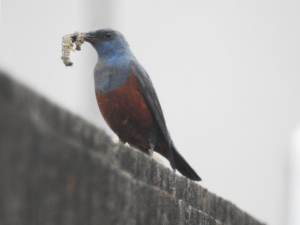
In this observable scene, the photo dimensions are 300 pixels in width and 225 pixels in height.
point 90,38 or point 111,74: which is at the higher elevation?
point 90,38

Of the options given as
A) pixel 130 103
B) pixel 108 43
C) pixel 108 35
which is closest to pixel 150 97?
pixel 130 103

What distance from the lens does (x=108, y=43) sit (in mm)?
5027

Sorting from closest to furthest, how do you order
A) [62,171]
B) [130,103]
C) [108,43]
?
[62,171]
[130,103]
[108,43]

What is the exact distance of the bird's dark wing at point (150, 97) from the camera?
4.69 m

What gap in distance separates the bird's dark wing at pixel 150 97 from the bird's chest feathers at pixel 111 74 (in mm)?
95

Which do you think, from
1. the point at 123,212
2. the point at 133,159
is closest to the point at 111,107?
the point at 133,159

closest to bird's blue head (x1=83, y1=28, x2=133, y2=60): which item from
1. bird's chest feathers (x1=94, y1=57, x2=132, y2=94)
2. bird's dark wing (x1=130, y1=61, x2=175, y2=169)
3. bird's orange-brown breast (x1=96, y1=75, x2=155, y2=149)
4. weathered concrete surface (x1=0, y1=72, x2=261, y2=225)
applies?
bird's chest feathers (x1=94, y1=57, x2=132, y2=94)

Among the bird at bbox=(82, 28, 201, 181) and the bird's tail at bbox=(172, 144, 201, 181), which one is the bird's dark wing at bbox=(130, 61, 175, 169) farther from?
the bird's tail at bbox=(172, 144, 201, 181)

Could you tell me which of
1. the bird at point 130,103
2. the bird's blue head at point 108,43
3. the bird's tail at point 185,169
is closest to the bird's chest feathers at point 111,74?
the bird at point 130,103

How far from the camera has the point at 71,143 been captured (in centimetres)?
190

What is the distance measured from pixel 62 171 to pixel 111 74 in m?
2.92

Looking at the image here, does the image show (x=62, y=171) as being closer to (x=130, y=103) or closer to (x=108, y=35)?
(x=130, y=103)

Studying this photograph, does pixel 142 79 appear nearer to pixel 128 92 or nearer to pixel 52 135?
pixel 128 92

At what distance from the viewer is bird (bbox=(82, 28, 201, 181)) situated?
4602 millimetres
